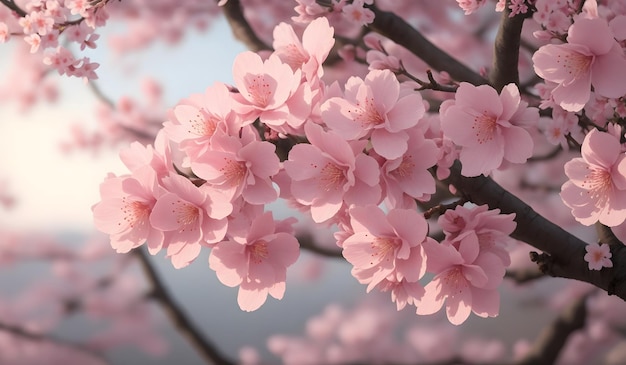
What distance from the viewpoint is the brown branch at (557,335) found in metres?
1.61

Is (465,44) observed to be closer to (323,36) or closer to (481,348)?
(481,348)

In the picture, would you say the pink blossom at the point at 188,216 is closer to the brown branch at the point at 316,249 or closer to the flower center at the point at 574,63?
the flower center at the point at 574,63

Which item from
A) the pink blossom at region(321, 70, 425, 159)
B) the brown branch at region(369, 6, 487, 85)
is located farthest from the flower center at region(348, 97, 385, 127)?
the brown branch at region(369, 6, 487, 85)

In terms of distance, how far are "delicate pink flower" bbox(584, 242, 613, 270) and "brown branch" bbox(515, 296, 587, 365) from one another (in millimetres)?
988

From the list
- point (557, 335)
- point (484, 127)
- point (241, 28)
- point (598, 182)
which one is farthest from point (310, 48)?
point (557, 335)

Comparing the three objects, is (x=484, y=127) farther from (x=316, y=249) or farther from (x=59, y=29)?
(x=316, y=249)

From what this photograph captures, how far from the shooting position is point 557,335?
162cm

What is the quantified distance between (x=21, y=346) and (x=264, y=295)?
1781mm

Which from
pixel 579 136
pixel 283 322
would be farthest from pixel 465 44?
pixel 579 136

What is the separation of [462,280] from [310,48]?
279 millimetres

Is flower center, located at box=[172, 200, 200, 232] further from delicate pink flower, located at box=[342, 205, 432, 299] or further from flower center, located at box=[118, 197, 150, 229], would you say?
delicate pink flower, located at box=[342, 205, 432, 299]

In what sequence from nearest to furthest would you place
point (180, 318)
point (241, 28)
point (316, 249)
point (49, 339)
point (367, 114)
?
point (367, 114)
point (241, 28)
point (316, 249)
point (180, 318)
point (49, 339)

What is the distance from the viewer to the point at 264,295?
65cm

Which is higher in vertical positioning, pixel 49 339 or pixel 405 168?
pixel 405 168
